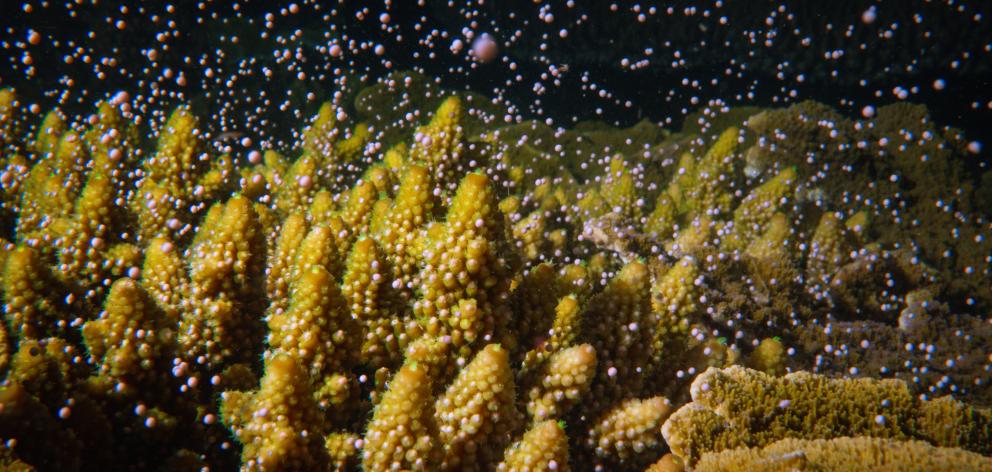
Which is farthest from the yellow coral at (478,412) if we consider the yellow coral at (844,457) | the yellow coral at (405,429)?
the yellow coral at (844,457)

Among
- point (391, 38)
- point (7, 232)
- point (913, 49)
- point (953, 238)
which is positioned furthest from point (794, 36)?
point (7, 232)

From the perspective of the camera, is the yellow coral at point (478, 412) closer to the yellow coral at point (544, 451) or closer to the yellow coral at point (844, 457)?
the yellow coral at point (544, 451)

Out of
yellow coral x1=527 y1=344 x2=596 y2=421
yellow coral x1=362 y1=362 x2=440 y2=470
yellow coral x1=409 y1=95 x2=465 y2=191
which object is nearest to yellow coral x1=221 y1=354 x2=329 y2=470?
yellow coral x1=362 y1=362 x2=440 y2=470

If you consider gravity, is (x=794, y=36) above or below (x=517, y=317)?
above

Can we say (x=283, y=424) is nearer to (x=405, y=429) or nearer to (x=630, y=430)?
(x=405, y=429)

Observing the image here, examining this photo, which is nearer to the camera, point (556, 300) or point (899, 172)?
point (556, 300)

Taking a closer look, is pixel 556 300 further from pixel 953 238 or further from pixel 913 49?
pixel 913 49

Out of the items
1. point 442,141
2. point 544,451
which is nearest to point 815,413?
point 544,451
